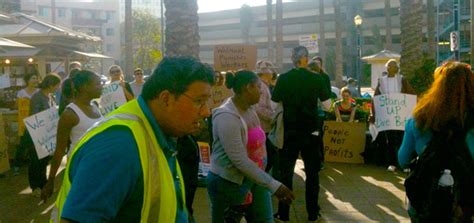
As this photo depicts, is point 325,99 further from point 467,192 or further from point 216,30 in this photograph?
point 216,30

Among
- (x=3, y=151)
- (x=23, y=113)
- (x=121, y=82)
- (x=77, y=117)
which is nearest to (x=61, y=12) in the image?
(x=23, y=113)

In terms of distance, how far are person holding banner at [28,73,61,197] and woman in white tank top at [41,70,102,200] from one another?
3.32 meters

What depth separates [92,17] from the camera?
10794cm

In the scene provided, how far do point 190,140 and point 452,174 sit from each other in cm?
270

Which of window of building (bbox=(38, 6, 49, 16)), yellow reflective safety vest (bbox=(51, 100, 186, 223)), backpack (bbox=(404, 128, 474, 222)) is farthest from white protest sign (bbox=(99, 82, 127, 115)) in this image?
window of building (bbox=(38, 6, 49, 16))

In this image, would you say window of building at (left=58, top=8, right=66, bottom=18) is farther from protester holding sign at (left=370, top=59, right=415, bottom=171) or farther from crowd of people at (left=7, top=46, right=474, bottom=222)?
protester holding sign at (left=370, top=59, right=415, bottom=171)

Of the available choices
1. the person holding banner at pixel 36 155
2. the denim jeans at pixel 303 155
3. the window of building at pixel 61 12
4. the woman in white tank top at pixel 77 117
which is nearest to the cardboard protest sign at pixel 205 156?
the denim jeans at pixel 303 155

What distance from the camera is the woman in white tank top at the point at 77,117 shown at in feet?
16.5

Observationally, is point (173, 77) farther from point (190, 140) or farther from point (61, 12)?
point (61, 12)

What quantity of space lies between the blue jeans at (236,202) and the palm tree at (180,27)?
6.49m

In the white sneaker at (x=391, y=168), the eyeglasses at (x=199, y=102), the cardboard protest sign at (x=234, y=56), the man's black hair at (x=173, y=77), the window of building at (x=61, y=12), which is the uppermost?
the window of building at (x=61, y=12)

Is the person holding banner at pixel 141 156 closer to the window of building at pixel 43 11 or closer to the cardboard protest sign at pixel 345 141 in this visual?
the cardboard protest sign at pixel 345 141

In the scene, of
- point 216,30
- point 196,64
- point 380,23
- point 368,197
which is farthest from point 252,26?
point 196,64

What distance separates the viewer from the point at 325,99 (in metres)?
6.70
